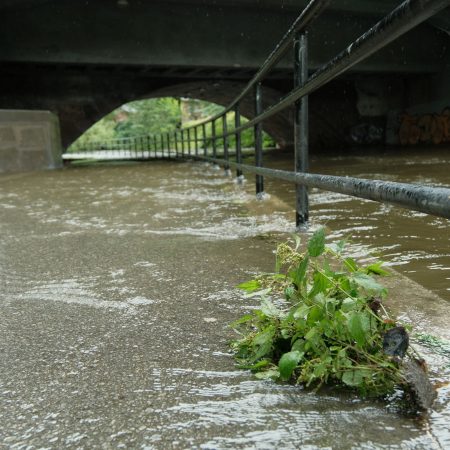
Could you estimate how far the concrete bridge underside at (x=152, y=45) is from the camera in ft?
36.2

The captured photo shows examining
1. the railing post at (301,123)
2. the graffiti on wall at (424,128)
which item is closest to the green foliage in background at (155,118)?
the graffiti on wall at (424,128)

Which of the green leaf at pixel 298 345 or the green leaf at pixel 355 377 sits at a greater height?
the green leaf at pixel 298 345

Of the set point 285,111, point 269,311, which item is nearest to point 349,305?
point 269,311

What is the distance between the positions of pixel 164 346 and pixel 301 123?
1466 millimetres

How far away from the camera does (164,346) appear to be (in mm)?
1090

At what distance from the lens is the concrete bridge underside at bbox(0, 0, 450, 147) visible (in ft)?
36.2

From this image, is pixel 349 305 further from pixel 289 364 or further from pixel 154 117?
pixel 154 117

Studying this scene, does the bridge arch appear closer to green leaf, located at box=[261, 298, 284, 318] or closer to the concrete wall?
the concrete wall

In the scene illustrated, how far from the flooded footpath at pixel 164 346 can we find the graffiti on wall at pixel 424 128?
13.9 metres

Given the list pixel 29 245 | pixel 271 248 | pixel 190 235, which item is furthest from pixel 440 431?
pixel 29 245

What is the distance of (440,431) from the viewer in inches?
28.6

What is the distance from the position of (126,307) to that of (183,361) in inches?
15.6

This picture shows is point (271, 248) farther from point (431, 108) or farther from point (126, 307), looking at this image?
point (431, 108)

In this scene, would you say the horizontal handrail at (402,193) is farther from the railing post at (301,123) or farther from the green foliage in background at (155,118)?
the green foliage in background at (155,118)
